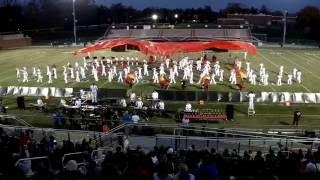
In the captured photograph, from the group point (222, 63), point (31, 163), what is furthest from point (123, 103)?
point (222, 63)

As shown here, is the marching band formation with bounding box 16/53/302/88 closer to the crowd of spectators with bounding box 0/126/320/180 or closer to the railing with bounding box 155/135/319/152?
the railing with bounding box 155/135/319/152

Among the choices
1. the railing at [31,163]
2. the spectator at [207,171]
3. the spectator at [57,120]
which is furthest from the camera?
the spectator at [57,120]

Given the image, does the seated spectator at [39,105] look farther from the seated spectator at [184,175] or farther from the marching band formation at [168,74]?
the seated spectator at [184,175]

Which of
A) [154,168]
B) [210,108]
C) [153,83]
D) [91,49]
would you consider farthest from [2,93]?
[154,168]

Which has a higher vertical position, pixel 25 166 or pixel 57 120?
pixel 25 166

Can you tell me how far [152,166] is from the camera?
33.1 feet

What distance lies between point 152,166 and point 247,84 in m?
22.3

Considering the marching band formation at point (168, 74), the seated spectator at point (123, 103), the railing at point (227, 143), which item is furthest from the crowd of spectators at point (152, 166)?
the marching band formation at point (168, 74)

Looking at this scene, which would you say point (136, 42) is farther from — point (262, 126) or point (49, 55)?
point (49, 55)

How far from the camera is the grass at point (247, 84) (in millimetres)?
23641

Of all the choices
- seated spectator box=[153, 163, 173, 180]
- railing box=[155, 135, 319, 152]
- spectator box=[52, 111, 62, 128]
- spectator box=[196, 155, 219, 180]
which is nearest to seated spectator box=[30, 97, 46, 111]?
spectator box=[52, 111, 62, 128]

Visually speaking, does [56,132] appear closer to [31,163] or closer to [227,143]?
[227,143]

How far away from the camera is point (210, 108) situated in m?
Answer: 25.8

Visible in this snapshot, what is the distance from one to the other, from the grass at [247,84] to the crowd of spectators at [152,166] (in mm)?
11259
